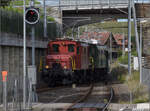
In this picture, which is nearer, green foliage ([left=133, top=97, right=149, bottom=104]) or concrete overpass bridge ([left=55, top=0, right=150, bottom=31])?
green foliage ([left=133, top=97, right=149, bottom=104])

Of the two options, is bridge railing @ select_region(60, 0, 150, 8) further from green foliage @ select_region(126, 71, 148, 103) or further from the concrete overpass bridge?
green foliage @ select_region(126, 71, 148, 103)

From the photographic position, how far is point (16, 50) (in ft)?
70.3

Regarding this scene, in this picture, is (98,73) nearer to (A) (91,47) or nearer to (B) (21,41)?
(A) (91,47)

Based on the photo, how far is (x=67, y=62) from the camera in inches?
885

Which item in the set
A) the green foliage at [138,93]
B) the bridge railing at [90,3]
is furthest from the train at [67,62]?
the bridge railing at [90,3]

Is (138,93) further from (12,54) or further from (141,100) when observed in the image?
(12,54)

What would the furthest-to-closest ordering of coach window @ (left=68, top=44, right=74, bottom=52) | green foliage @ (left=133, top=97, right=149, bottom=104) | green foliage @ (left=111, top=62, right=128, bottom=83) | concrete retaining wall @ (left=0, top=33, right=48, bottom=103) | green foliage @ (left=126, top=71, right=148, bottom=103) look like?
green foliage @ (left=111, top=62, right=128, bottom=83) < coach window @ (left=68, top=44, right=74, bottom=52) < concrete retaining wall @ (left=0, top=33, right=48, bottom=103) < green foliage @ (left=126, top=71, right=148, bottom=103) < green foliage @ (left=133, top=97, right=149, bottom=104)

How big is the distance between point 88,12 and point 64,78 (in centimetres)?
1560

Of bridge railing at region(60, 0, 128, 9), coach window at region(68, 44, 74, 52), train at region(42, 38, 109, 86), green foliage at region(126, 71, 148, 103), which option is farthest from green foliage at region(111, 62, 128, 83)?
green foliage at region(126, 71, 148, 103)

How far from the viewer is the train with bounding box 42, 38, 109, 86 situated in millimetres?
22359

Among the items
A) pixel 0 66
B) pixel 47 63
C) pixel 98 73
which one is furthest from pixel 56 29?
pixel 0 66

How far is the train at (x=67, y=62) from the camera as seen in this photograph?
22.4 meters

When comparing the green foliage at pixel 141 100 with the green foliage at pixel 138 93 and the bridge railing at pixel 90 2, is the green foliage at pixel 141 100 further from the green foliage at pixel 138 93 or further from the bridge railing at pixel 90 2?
the bridge railing at pixel 90 2

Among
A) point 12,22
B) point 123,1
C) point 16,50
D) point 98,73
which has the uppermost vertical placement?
point 123,1
